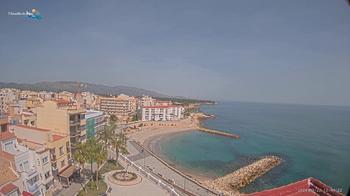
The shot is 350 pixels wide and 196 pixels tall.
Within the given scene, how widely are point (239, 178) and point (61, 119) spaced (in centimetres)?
989

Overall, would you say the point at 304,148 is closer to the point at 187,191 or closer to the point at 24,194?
the point at 187,191

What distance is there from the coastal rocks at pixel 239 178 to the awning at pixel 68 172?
6.49 meters

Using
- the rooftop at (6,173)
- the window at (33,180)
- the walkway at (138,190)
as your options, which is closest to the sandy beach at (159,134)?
the walkway at (138,190)

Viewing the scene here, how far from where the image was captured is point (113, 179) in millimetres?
10812

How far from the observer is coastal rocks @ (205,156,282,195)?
43.1 feet

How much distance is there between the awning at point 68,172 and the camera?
9.97 m

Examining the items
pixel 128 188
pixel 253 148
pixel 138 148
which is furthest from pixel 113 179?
pixel 253 148

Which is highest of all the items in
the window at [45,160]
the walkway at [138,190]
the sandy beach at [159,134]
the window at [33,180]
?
the window at [45,160]

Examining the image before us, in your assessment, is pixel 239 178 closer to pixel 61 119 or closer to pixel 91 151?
pixel 91 151

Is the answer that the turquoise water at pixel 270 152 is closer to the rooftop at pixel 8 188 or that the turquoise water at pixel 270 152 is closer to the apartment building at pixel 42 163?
the apartment building at pixel 42 163

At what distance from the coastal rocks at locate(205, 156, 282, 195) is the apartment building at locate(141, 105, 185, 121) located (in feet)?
60.3

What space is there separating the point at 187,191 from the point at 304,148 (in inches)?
818

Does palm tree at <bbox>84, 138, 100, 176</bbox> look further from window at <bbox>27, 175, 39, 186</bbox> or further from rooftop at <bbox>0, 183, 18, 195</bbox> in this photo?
rooftop at <bbox>0, 183, 18, 195</bbox>

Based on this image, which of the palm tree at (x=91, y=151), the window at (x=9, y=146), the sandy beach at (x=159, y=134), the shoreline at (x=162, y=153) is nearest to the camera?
the window at (x=9, y=146)
